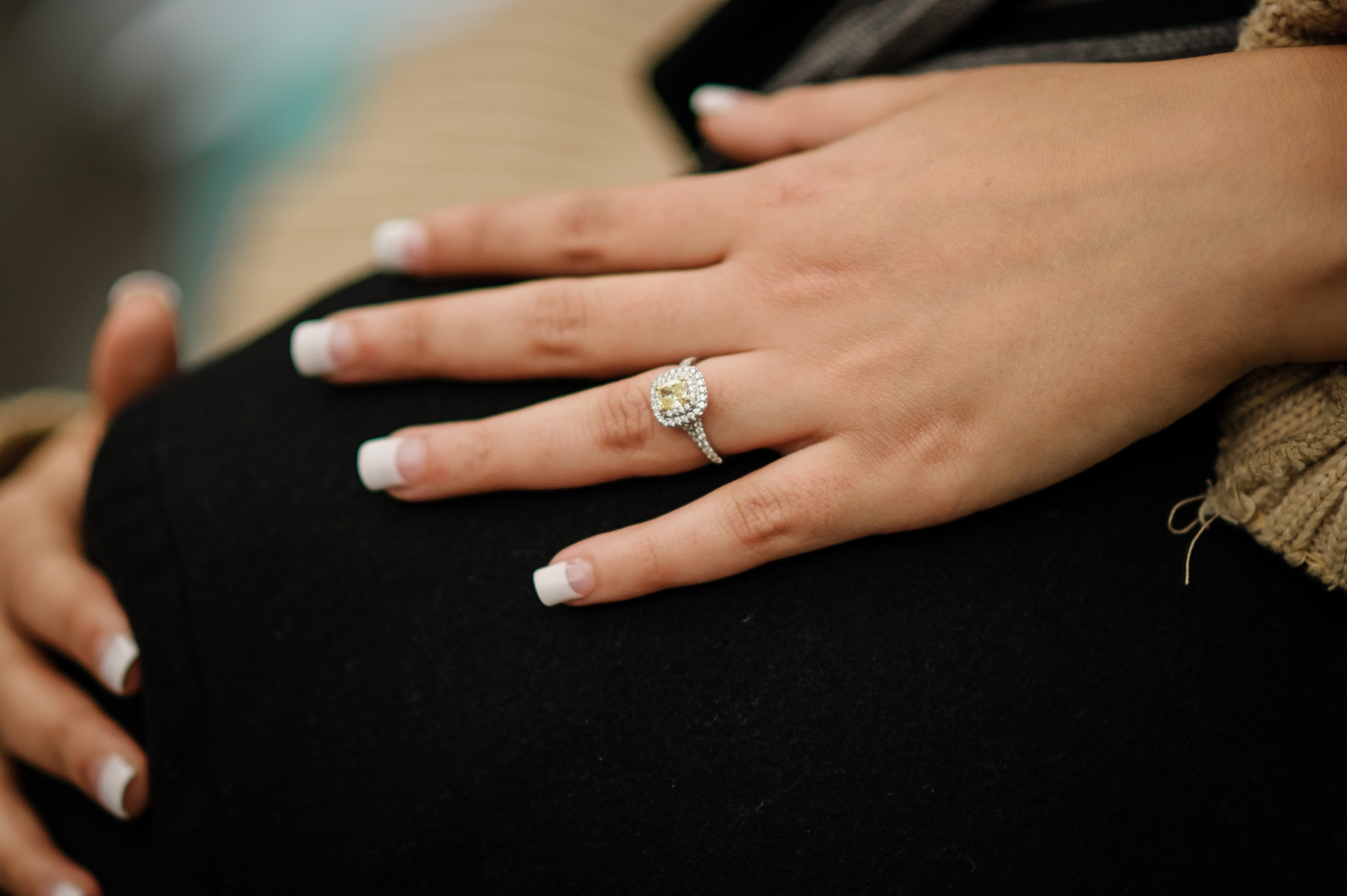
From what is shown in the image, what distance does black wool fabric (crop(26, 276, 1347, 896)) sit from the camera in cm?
57

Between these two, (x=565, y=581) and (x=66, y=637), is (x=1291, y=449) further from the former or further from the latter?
(x=66, y=637)

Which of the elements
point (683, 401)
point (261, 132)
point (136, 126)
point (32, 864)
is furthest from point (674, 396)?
point (136, 126)

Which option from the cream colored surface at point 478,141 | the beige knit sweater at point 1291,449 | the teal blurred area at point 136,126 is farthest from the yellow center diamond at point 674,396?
the teal blurred area at point 136,126

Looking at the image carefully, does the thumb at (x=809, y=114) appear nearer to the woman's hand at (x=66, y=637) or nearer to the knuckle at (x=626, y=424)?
the knuckle at (x=626, y=424)

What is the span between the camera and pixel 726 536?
Answer: 0.59m

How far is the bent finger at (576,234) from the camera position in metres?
0.68

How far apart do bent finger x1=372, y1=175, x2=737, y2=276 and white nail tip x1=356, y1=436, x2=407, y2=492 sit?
194 millimetres

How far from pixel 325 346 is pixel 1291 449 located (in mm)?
730

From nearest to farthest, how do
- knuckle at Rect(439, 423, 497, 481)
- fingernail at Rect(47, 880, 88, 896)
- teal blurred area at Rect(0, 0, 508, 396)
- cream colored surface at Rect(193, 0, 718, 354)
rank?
knuckle at Rect(439, 423, 497, 481), fingernail at Rect(47, 880, 88, 896), cream colored surface at Rect(193, 0, 718, 354), teal blurred area at Rect(0, 0, 508, 396)

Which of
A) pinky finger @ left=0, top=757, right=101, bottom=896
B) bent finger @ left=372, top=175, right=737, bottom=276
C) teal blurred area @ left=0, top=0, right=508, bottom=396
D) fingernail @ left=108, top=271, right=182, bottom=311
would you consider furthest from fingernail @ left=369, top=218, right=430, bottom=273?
teal blurred area @ left=0, top=0, right=508, bottom=396

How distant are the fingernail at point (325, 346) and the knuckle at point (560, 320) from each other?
0.16 metres

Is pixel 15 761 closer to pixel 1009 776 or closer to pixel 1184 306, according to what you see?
pixel 1009 776

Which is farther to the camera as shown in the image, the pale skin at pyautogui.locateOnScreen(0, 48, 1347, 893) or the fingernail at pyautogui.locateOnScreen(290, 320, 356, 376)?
the fingernail at pyautogui.locateOnScreen(290, 320, 356, 376)

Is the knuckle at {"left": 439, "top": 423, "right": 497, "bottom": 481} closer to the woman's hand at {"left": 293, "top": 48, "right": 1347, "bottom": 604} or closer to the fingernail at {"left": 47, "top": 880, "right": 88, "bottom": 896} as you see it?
the woman's hand at {"left": 293, "top": 48, "right": 1347, "bottom": 604}
